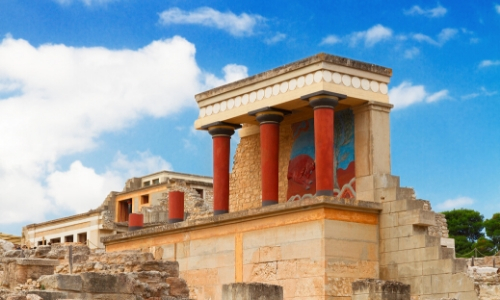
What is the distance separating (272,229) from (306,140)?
13.3 ft

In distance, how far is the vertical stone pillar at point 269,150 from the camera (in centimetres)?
2378

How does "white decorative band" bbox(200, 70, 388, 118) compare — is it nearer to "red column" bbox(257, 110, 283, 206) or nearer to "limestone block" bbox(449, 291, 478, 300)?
"red column" bbox(257, 110, 283, 206)

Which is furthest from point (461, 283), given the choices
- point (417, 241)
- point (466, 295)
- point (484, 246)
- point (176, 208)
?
point (484, 246)

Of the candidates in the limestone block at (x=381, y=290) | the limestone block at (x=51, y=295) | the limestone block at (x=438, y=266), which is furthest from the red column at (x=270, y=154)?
the limestone block at (x=51, y=295)

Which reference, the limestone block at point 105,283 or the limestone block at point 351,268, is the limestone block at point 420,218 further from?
the limestone block at point 105,283

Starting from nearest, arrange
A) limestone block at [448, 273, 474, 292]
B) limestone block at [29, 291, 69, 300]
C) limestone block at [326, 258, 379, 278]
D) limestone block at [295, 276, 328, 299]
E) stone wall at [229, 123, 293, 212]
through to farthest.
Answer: limestone block at [29, 291, 69, 300]
limestone block at [448, 273, 474, 292]
limestone block at [295, 276, 328, 299]
limestone block at [326, 258, 379, 278]
stone wall at [229, 123, 293, 212]

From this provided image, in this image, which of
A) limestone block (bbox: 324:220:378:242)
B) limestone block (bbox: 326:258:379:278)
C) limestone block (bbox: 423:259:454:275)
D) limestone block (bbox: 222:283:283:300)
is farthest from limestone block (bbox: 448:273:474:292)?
limestone block (bbox: 222:283:283:300)

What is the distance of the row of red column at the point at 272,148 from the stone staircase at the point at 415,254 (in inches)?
62.9

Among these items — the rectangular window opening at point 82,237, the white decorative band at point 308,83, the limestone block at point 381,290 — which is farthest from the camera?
the rectangular window opening at point 82,237

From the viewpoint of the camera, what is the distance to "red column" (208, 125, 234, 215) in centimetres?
2544

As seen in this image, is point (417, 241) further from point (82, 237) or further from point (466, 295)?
point (82, 237)

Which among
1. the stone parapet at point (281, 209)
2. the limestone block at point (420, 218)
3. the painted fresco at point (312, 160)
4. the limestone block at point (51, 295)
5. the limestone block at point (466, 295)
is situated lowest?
the limestone block at point (51, 295)

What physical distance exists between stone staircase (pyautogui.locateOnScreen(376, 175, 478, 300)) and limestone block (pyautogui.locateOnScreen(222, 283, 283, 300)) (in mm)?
7777

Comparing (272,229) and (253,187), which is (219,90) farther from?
(272,229)
